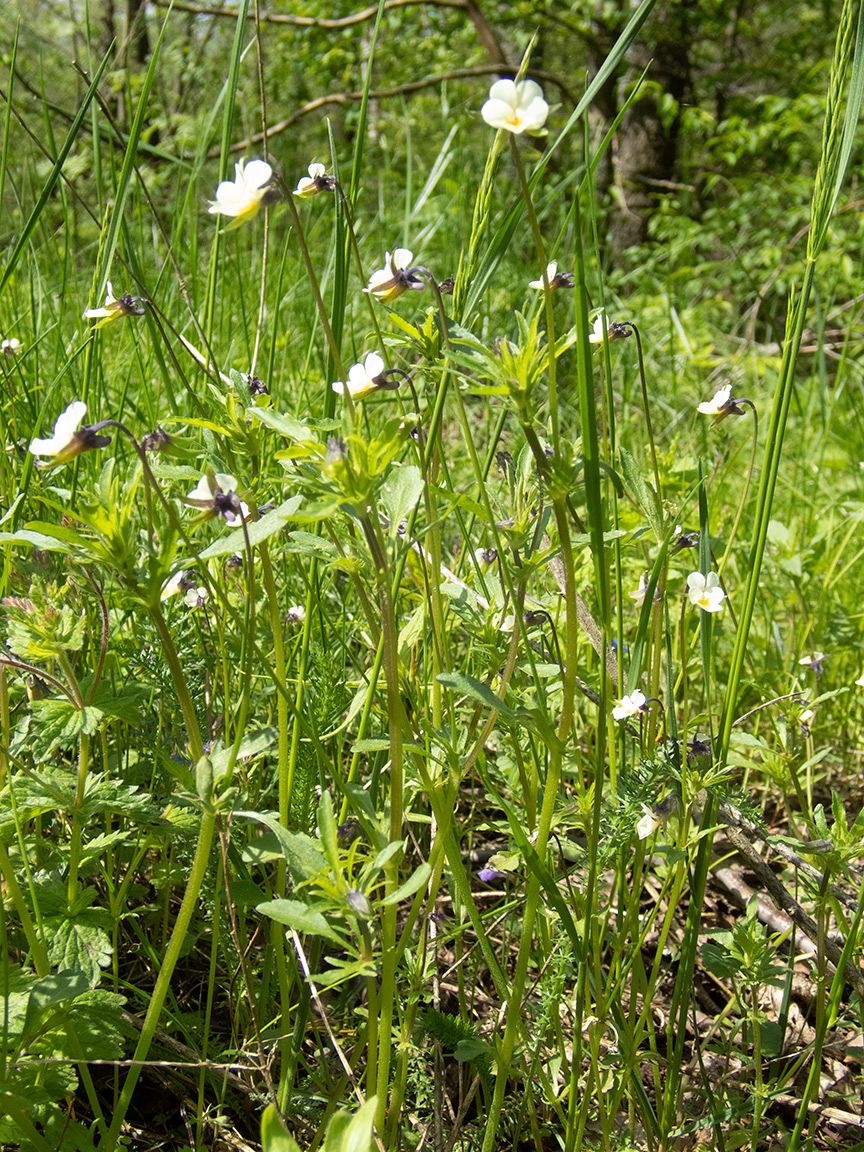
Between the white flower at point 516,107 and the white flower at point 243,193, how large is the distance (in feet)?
0.68

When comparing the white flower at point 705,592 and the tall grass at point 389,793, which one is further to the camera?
the white flower at point 705,592

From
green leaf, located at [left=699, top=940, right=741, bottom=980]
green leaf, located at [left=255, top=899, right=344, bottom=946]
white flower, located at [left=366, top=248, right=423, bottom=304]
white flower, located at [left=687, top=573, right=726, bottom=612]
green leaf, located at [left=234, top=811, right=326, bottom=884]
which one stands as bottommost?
green leaf, located at [left=699, top=940, right=741, bottom=980]

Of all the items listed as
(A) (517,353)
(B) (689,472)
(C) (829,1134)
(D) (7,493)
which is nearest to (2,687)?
(D) (7,493)

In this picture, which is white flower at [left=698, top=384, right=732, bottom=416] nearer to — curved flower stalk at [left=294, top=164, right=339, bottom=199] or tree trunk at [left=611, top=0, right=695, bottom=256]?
curved flower stalk at [left=294, top=164, right=339, bottom=199]

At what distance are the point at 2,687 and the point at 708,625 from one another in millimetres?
786

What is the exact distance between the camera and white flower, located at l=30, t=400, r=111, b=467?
2.62 ft

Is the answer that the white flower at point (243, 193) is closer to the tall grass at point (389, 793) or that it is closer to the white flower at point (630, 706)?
the tall grass at point (389, 793)

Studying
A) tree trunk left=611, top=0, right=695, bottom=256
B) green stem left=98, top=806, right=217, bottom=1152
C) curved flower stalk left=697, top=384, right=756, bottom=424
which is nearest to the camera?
green stem left=98, top=806, right=217, bottom=1152

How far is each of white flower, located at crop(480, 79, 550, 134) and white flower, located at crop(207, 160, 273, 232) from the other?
0.68ft

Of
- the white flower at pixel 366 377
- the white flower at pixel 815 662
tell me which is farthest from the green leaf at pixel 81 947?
the white flower at pixel 815 662

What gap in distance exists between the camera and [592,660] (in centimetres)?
162

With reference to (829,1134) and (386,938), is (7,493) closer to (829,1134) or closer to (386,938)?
(386,938)

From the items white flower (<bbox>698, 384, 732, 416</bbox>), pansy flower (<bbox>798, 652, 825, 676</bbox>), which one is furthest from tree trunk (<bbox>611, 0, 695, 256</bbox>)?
white flower (<bbox>698, 384, 732, 416</bbox>)

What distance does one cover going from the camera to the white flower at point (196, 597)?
1263 millimetres
